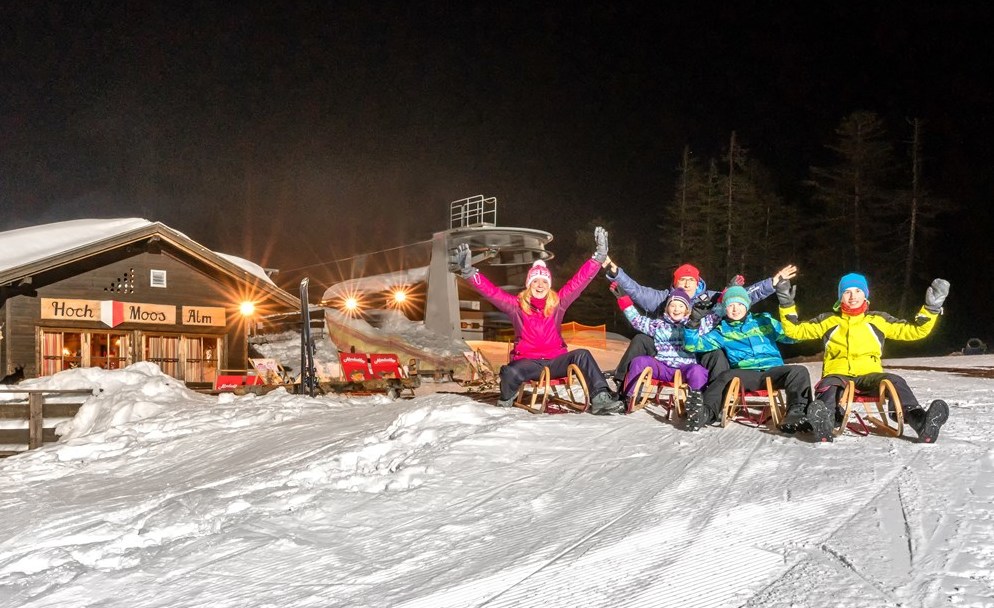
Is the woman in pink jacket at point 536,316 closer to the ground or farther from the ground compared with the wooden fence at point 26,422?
farther from the ground

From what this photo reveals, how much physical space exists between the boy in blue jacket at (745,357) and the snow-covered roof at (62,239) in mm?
16263

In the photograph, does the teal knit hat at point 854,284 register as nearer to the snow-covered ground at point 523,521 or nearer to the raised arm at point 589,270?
the snow-covered ground at point 523,521

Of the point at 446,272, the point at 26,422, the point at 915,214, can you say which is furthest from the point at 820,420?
the point at 915,214

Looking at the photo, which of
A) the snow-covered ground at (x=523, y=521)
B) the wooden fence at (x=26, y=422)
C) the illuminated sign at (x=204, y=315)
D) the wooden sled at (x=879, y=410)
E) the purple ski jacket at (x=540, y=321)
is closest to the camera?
the snow-covered ground at (x=523, y=521)

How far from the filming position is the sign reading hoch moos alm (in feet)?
59.1

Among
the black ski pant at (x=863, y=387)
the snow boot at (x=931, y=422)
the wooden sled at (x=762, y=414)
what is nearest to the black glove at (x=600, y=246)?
the wooden sled at (x=762, y=414)

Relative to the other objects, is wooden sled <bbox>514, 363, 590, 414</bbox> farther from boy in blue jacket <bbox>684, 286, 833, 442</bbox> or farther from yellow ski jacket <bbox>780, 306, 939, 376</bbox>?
yellow ski jacket <bbox>780, 306, 939, 376</bbox>

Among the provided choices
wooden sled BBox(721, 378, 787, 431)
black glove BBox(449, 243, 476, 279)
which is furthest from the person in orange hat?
black glove BBox(449, 243, 476, 279)

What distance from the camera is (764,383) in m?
6.84

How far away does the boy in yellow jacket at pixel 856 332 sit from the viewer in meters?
6.28

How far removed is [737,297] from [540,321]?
7.72 ft

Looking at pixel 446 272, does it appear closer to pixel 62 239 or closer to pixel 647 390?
pixel 62 239

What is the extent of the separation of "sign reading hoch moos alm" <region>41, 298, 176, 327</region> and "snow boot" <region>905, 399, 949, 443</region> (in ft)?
61.6

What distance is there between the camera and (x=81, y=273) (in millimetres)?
18547
